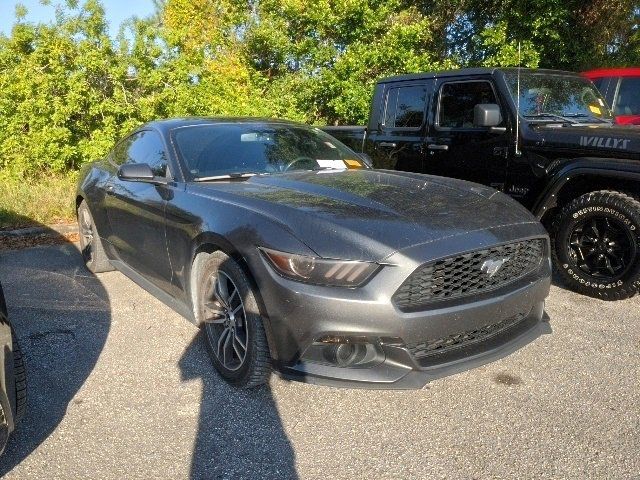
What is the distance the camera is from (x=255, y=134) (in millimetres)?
4086

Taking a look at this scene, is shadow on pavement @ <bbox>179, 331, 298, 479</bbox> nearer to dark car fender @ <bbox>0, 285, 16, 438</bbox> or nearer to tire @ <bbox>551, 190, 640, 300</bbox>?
dark car fender @ <bbox>0, 285, 16, 438</bbox>

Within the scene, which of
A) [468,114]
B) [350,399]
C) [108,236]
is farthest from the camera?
[468,114]

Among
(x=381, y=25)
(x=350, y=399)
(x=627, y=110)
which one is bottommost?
(x=350, y=399)

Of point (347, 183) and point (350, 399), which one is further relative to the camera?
point (347, 183)

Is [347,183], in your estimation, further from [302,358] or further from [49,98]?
[49,98]

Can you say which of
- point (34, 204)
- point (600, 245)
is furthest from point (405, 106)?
point (34, 204)

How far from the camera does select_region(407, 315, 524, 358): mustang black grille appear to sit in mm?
2594

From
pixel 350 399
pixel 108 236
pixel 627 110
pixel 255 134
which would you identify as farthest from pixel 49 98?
pixel 627 110

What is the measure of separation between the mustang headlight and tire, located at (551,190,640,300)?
8.52 ft

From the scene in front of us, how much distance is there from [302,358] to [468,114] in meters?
3.52

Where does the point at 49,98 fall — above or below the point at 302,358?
above

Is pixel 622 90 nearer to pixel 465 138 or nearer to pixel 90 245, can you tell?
pixel 465 138

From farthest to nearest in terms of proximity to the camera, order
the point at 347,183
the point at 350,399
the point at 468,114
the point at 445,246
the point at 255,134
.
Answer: the point at 468,114
the point at 255,134
the point at 347,183
the point at 350,399
the point at 445,246

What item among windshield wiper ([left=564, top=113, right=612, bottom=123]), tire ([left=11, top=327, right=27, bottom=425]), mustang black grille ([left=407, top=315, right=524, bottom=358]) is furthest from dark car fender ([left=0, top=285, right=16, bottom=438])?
windshield wiper ([left=564, top=113, right=612, bottom=123])
